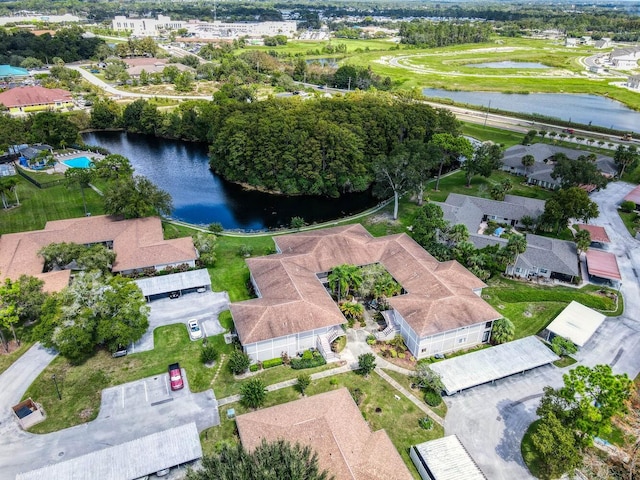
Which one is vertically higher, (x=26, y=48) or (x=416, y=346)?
(x=26, y=48)

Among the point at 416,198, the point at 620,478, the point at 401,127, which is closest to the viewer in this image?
the point at 620,478

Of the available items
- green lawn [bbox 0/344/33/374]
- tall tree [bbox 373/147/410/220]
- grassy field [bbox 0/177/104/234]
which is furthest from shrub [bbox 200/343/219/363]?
grassy field [bbox 0/177/104/234]

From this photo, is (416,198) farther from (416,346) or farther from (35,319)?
(35,319)

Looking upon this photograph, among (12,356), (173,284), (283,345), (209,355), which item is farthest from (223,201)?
(283,345)

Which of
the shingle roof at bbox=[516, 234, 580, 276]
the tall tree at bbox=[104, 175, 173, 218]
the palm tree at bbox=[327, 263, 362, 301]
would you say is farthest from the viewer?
the tall tree at bbox=[104, 175, 173, 218]

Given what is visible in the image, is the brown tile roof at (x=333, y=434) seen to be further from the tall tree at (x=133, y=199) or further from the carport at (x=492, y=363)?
the tall tree at (x=133, y=199)

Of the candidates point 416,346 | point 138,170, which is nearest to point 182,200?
point 138,170

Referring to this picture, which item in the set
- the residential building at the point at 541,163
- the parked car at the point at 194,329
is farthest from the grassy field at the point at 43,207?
the residential building at the point at 541,163

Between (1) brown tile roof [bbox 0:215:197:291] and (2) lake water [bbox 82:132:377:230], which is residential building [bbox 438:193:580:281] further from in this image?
(1) brown tile roof [bbox 0:215:197:291]
